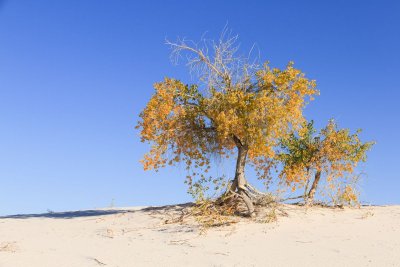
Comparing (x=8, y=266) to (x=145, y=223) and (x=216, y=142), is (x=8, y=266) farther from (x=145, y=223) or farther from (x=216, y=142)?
(x=216, y=142)

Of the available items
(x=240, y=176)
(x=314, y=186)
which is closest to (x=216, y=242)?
(x=240, y=176)

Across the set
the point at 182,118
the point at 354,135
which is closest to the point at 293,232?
the point at 182,118

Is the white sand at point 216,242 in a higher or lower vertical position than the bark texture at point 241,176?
lower

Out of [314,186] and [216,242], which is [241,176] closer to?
[314,186]

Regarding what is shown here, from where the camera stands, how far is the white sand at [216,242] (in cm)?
1273

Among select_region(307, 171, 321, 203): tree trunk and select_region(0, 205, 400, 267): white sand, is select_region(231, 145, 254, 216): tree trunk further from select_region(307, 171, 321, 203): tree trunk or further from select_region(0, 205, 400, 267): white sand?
select_region(307, 171, 321, 203): tree trunk

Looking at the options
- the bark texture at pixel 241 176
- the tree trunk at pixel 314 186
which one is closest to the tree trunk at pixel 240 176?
the bark texture at pixel 241 176

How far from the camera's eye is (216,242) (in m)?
14.7

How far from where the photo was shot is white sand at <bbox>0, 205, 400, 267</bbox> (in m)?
12.7

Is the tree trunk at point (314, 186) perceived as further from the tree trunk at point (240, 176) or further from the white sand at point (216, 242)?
the tree trunk at point (240, 176)

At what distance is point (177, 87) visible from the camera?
1909 cm

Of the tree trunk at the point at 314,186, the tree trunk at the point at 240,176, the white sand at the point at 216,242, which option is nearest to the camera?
the white sand at the point at 216,242

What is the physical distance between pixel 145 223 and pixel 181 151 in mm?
3109

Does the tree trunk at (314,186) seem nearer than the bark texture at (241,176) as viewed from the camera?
No
